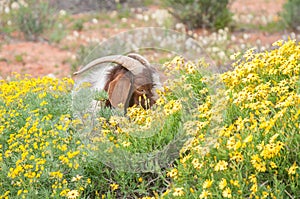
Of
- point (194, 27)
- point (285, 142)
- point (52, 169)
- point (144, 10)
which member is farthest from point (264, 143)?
point (144, 10)

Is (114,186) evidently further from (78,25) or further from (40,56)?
(78,25)

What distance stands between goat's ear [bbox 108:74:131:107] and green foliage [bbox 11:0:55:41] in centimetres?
568

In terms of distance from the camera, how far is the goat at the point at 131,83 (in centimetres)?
514

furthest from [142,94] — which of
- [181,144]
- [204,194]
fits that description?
[204,194]

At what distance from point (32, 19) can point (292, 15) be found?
480 centimetres

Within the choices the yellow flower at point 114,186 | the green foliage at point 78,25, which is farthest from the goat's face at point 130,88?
the green foliage at point 78,25

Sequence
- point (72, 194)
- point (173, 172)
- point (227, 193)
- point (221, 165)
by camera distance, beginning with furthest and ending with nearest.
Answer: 1. point (72, 194)
2. point (173, 172)
3. point (221, 165)
4. point (227, 193)

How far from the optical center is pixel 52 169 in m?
4.32

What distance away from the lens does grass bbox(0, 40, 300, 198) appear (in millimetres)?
3703

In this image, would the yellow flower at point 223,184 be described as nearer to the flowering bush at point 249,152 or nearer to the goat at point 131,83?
the flowering bush at point 249,152

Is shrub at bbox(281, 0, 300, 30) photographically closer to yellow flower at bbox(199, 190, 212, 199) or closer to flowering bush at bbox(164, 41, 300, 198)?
flowering bush at bbox(164, 41, 300, 198)

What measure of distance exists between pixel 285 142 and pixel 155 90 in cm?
172

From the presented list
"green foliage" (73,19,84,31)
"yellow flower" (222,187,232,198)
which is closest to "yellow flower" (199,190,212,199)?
"yellow flower" (222,187,232,198)

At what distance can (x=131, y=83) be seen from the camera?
515cm
